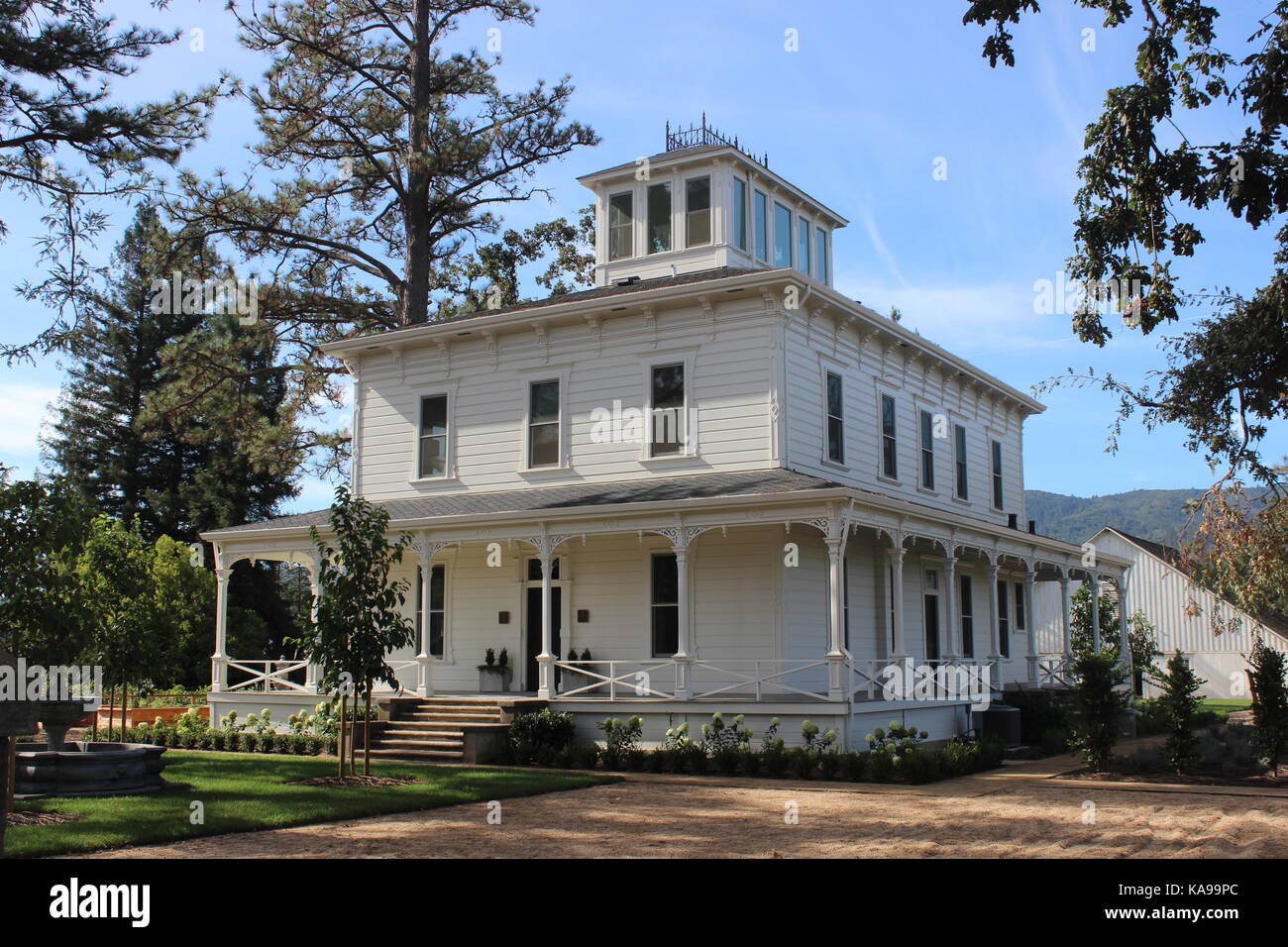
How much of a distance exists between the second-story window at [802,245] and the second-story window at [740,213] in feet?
8.47

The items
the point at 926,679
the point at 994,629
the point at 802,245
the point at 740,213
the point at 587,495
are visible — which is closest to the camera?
the point at 587,495

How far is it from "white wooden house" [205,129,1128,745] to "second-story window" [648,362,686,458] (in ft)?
0.15

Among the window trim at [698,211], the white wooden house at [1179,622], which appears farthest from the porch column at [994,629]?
the white wooden house at [1179,622]

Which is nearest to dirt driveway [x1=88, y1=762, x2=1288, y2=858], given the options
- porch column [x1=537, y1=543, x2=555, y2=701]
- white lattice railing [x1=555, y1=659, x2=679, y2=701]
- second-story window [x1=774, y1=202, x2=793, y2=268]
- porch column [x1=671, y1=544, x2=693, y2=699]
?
porch column [x1=671, y1=544, x2=693, y2=699]

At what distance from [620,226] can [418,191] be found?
1099 centimetres

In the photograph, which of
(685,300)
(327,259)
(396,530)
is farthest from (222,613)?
(327,259)

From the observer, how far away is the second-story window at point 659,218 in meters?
26.6

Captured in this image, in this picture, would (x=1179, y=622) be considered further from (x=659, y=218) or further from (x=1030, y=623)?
(x=659, y=218)

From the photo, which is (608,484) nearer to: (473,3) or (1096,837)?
(1096,837)

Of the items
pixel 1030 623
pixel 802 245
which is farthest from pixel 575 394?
pixel 1030 623

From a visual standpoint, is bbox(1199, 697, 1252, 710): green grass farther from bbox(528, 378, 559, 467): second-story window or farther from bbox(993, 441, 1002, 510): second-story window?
bbox(528, 378, 559, 467): second-story window

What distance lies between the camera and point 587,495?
2181 centimetres

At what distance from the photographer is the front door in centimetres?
2323
